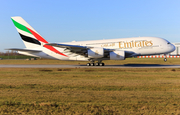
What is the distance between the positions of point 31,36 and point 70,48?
7.80 meters

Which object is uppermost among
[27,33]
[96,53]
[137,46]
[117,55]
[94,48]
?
[27,33]

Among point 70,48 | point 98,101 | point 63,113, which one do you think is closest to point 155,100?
point 98,101

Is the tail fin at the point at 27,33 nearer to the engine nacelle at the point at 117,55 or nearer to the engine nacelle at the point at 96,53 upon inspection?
the engine nacelle at the point at 96,53

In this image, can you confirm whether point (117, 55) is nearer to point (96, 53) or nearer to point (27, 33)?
point (96, 53)

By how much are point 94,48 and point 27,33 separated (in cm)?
1231

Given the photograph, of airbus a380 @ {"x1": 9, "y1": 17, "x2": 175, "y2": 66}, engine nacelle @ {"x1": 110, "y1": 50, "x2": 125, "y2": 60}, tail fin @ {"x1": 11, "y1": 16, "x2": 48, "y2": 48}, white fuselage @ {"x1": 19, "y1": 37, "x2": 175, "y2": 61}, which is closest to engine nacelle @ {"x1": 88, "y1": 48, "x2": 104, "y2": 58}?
airbus a380 @ {"x1": 9, "y1": 17, "x2": 175, "y2": 66}

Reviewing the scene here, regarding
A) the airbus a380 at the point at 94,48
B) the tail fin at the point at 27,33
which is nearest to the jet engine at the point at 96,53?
the airbus a380 at the point at 94,48

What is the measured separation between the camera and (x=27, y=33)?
33.8 m

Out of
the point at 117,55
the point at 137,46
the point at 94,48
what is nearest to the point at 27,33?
the point at 94,48

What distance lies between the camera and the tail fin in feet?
110

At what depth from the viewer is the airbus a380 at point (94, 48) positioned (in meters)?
31.4

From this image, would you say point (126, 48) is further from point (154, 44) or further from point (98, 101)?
point (98, 101)

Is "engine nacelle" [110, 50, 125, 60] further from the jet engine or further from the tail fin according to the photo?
the tail fin

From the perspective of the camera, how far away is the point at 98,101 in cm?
809
